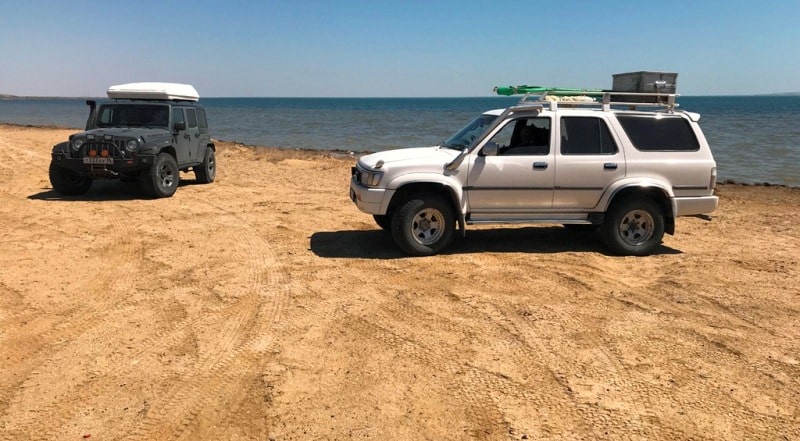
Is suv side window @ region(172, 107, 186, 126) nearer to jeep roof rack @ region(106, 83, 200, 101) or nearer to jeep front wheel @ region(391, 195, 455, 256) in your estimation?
jeep roof rack @ region(106, 83, 200, 101)

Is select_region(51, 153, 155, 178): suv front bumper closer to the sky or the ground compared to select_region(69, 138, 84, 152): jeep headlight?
closer to the ground

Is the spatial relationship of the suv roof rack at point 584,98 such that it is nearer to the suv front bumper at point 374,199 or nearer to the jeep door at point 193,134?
the suv front bumper at point 374,199

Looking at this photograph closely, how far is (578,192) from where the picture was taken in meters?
7.05

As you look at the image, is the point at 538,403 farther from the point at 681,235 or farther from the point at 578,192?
the point at 681,235

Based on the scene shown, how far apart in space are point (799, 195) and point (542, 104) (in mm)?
9988

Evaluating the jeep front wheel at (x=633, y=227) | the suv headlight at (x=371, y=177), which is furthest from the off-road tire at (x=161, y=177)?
the jeep front wheel at (x=633, y=227)

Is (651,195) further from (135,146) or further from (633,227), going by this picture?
(135,146)

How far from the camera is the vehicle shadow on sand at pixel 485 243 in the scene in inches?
289

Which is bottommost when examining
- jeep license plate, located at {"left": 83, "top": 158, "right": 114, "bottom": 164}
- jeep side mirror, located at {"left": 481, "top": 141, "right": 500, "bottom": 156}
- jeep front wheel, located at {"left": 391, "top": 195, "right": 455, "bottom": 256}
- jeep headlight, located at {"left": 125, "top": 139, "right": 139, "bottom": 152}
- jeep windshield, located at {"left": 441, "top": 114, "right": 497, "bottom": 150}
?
jeep front wheel, located at {"left": 391, "top": 195, "right": 455, "bottom": 256}

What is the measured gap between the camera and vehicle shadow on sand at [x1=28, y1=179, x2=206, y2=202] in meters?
10.7

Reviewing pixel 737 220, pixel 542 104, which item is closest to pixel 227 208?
pixel 542 104

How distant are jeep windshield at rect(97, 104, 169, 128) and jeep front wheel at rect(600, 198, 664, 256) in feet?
27.7

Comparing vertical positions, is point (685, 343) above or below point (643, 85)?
below

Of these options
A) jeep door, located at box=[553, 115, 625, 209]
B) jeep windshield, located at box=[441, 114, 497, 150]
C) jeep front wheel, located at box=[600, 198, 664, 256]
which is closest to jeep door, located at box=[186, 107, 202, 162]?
jeep windshield, located at box=[441, 114, 497, 150]
